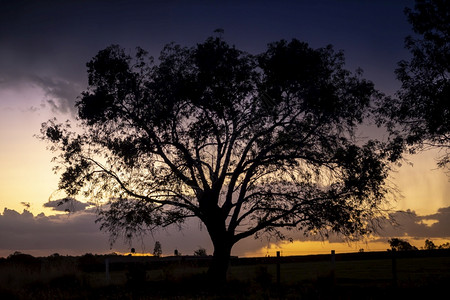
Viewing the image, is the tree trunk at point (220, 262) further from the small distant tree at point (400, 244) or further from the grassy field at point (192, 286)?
the small distant tree at point (400, 244)

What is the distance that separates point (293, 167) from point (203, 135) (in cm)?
426

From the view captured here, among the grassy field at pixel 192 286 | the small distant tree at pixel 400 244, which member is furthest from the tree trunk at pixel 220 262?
the small distant tree at pixel 400 244

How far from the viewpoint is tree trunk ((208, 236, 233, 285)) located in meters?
20.2

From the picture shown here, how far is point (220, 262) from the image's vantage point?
20.7 metres

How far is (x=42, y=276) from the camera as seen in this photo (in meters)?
21.3

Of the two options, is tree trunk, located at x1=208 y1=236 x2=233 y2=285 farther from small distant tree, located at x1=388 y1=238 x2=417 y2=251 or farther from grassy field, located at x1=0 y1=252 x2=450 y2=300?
small distant tree, located at x1=388 y1=238 x2=417 y2=251

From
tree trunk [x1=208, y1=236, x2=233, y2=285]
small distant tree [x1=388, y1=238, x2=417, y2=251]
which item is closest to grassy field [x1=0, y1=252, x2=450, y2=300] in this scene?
tree trunk [x1=208, y1=236, x2=233, y2=285]

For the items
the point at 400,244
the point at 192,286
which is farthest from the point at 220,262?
the point at 400,244

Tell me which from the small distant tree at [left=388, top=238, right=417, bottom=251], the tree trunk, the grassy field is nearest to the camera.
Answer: the grassy field

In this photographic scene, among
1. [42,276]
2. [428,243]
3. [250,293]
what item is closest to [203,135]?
[250,293]

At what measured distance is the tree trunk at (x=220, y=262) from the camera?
66.2 ft

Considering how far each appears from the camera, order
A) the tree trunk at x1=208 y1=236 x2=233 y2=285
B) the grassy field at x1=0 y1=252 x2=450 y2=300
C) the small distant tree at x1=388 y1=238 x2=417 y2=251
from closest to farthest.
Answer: the grassy field at x1=0 y1=252 x2=450 y2=300
the tree trunk at x1=208 y1=236 x2=233 y2=285
the small distant tree at x1=388 y1=238 x2=417 y2=251

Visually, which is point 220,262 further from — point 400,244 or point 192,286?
point 400,244

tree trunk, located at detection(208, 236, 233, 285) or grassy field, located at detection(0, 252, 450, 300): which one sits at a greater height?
tree trunk, located at detection(208, 236, 233, 285)
